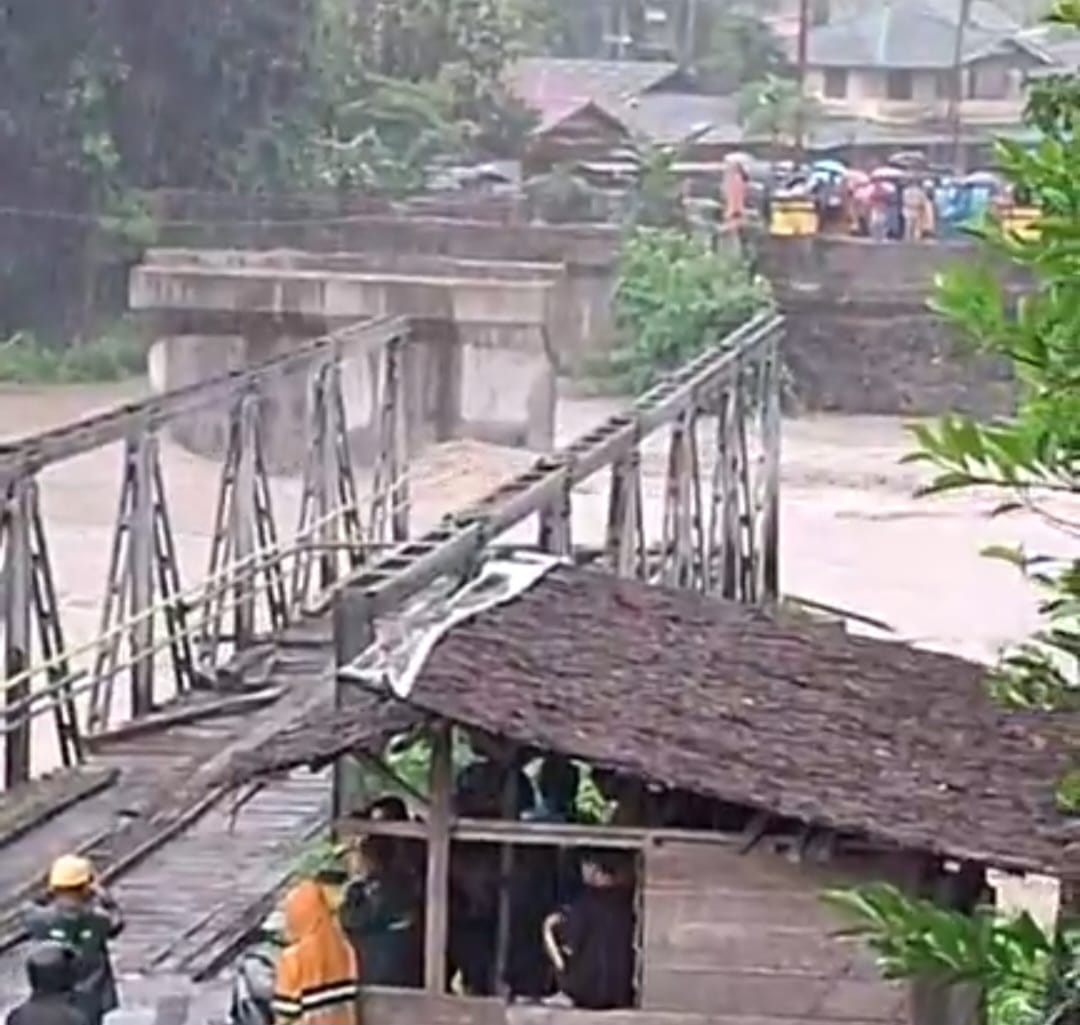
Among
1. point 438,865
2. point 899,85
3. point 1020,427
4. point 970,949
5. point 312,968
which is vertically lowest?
point 899,85

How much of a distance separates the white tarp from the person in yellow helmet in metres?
1.12

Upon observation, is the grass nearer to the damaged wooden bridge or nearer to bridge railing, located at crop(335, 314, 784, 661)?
bridge railing, located at crop(335, 314, 784, 661)

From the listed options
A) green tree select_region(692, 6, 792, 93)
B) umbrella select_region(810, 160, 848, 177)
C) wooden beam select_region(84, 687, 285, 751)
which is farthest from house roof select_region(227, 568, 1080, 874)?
green tree select_region(692, 6, 792, 93)

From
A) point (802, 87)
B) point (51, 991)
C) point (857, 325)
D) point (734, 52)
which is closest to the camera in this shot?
point (51, 991)

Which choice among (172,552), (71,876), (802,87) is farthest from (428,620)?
(802,87)

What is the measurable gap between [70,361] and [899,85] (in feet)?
87.6

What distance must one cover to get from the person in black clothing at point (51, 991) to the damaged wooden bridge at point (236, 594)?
2.56 feet

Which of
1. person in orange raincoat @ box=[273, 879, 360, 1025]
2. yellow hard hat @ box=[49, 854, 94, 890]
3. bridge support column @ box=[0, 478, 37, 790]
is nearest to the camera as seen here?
person in orange raincoat @ box=[273, 879, 360, 1025]

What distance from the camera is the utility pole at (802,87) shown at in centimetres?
5222

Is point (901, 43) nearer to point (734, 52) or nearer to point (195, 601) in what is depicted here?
Answer: point (734, 52)

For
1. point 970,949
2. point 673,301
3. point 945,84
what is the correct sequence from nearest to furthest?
point 970,949 < point 673,301 < point 945,84

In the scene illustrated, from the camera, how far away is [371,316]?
30.2m

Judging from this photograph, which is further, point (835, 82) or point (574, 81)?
point (835, 82)

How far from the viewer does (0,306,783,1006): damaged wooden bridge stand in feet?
39.9
